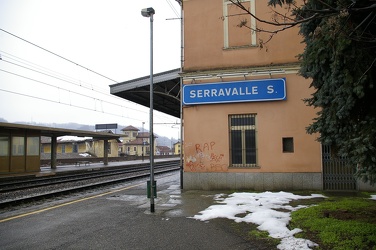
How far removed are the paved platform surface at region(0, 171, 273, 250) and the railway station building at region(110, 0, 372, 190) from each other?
252 centimetres

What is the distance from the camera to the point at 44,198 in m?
12.0

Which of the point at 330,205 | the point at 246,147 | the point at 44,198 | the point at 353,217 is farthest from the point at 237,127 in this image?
the point at 44,198

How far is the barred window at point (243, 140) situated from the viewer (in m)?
11.3

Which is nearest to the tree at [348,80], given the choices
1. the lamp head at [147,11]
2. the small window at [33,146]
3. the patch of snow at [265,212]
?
the patch of snow at [265,212]

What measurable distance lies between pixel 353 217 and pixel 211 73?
23.0ft

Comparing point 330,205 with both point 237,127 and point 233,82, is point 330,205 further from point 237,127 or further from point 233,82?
point 233,82

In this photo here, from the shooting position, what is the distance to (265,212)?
7.15 metres

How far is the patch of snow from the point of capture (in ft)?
17.5

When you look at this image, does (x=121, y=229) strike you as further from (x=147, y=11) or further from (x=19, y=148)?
(x=19, y=148)

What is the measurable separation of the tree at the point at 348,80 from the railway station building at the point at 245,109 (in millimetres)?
5186

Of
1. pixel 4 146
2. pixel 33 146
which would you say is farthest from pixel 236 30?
pixel 33 146

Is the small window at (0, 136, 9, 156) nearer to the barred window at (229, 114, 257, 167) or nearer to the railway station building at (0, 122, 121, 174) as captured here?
the railway station building at (0, 122, 121, 174)

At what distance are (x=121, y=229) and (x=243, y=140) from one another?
20.5 feet

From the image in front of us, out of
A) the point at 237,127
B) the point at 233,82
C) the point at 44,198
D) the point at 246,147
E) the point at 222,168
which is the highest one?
the point at 233,82
